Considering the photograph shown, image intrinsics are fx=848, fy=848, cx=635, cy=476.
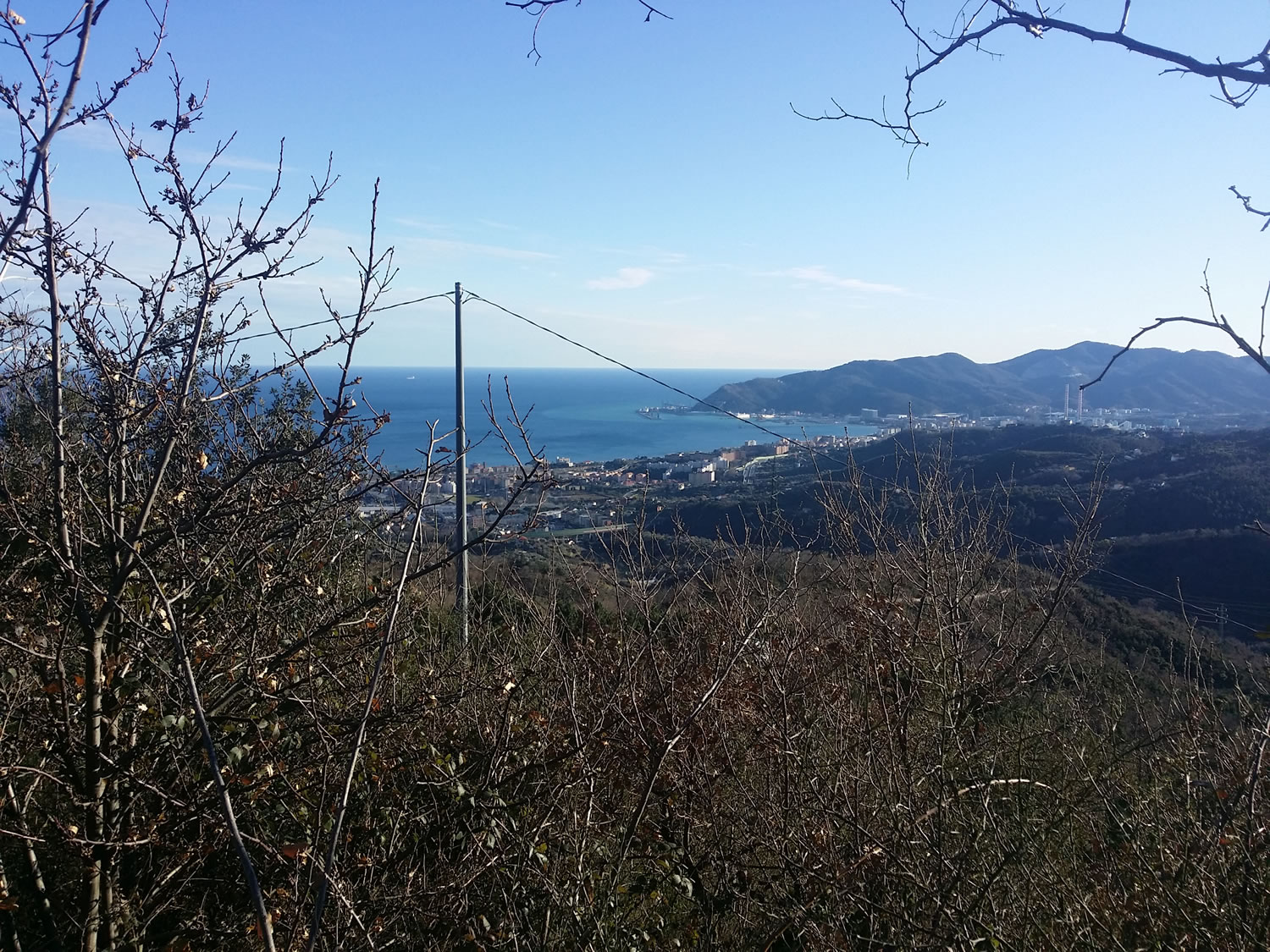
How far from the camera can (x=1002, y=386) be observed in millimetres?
25625

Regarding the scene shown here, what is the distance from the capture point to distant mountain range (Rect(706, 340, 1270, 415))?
19406 millimetres

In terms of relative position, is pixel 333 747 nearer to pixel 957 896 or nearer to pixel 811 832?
pixel 811 832

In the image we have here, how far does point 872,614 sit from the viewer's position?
452 cm

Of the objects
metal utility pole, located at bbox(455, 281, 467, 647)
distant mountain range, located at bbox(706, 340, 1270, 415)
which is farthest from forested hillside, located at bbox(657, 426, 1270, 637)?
metal utility pole, located at bbox(455, 281, 467, 647)

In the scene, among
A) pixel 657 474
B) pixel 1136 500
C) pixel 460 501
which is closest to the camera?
pixel 460 501

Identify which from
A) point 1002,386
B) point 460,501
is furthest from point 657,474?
point 1002,386

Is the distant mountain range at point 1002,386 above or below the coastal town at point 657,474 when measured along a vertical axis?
above

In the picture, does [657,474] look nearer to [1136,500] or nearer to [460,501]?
[460,501]

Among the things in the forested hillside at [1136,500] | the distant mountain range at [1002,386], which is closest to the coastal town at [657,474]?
the forested hillside at [1136,500]

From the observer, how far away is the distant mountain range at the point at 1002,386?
19.4 meters

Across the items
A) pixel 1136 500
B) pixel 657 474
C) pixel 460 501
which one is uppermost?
pixel 460 501

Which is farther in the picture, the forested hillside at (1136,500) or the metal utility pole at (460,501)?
the forested hillside at (1136,500)

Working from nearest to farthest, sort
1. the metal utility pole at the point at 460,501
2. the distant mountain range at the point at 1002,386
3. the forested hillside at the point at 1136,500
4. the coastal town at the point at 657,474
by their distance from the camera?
the coastal town at the point at 657,474 → the metal utility pole at the point at 460,501 → the forested hillside at the point at 1136,500 → the distant mountain range at the point at 1002,386

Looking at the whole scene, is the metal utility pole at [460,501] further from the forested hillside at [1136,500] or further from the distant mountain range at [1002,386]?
the distant mountain range at [1002,386]
